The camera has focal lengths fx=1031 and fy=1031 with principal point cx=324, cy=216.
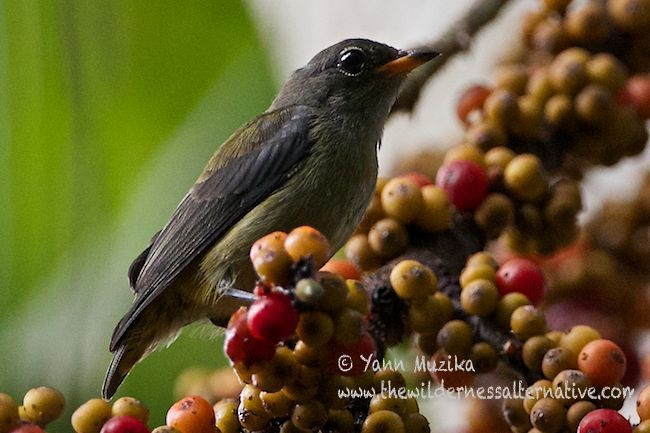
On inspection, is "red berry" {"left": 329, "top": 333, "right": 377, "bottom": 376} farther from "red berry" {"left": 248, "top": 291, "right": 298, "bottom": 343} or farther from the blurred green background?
the blurred green background

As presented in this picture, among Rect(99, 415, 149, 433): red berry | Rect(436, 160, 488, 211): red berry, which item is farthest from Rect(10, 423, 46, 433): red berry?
Rect(436, 160, 488, 211): red berry

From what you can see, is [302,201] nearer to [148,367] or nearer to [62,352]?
[62,352]

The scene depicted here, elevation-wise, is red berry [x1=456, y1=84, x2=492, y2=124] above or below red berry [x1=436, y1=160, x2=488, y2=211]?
above

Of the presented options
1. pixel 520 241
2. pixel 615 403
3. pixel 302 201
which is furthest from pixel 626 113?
pixel 615 403

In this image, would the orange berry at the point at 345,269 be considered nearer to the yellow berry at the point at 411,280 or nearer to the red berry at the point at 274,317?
the yellow berry at the point at 411,280

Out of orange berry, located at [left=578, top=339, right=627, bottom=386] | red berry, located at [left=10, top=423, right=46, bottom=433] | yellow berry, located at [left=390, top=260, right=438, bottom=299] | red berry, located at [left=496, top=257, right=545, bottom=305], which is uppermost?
red berry, located at [left=496, top=257, right=545, bottom=305]

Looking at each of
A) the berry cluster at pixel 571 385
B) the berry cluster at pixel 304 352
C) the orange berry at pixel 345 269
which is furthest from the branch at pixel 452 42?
the berry cluster at pixel 304 352

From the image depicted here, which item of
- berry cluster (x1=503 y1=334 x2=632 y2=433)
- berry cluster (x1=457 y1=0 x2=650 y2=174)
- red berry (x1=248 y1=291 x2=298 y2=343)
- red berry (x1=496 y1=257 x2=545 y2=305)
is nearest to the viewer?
red berry (x1=248 y1=291 x2=298 y2=343)

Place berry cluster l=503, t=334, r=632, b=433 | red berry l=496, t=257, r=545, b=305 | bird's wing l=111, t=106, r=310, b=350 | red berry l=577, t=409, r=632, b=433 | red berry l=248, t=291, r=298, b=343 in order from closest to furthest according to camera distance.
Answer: red berry l=248, t=291, r=298, b=343 → red berry l=577, t=409, r=632, b=433 → berry cluster l=503, t=334, r=632, b=433 → red berry l=496, t=257, r=545, b=305 → bird's wing l=111, t=106, r=310, b=350
